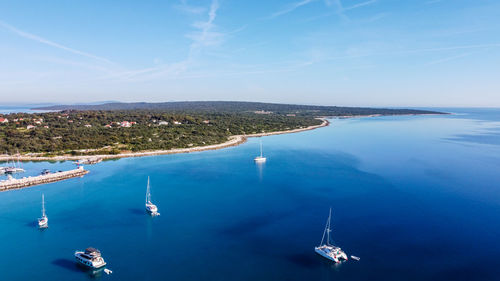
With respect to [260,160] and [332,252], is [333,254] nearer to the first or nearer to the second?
[332,252]

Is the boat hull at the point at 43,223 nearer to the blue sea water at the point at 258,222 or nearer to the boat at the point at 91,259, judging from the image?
the blue sea water at the point at 258,222

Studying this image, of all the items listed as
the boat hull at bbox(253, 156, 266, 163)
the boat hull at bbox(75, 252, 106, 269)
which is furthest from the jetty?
the boat hull at bbox(253, 156, 266, 163)

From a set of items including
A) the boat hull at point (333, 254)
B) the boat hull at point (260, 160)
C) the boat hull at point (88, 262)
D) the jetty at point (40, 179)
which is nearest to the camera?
the boat hull at point (88, 262)

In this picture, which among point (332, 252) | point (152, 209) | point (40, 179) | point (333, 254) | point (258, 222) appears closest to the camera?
point (333, 254)

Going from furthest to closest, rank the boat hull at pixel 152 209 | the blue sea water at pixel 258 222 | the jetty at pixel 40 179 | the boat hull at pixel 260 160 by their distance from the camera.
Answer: the boat hull at pixel 260 160
the jetty at pixel 40 179
the boat hull at pixel 152 209
the blue sea water at pixel 258 222

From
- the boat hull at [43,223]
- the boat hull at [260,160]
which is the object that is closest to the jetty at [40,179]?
the boat hull at [43,223]

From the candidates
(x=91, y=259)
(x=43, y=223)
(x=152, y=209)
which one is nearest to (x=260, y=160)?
(x=152, y=209)

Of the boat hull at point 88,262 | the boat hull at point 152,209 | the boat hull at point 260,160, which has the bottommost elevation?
the boat hull at point 88,262

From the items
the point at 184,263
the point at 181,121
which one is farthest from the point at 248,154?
the point at 181,121
